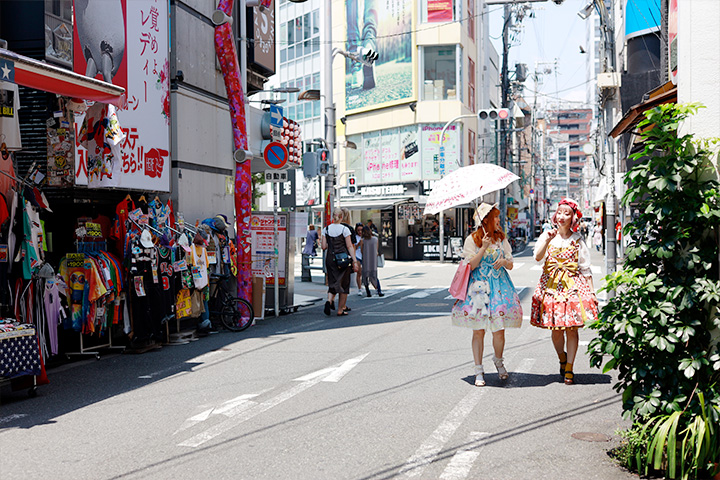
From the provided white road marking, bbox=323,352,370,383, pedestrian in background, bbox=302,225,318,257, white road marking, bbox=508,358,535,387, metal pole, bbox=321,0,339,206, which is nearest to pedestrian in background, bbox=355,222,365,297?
metal pole, bbox=321,0,339,206

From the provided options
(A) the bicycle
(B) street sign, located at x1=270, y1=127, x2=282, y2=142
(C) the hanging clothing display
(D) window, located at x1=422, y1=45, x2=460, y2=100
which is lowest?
(A) the bicycle

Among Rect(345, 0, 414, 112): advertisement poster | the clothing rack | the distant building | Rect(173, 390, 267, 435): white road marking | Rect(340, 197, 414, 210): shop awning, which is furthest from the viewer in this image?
the distant building

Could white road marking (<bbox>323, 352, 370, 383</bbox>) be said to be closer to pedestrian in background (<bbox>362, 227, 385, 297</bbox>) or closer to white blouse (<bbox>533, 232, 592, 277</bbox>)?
white blouse (<bbox>533, 232, 592, 277</bbox>)

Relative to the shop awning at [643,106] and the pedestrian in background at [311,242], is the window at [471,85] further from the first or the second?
the shop awning at [643,106]

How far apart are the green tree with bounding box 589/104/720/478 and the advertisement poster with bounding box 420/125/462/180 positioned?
3476cm

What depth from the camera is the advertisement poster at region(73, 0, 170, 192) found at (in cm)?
1021

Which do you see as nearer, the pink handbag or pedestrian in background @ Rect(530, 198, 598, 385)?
pedestrian in background @ Rect(530, 198, 598, 385)

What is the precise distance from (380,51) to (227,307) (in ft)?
105

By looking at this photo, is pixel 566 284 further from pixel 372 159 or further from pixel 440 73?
pixel 372 159

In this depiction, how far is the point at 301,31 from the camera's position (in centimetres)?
4844

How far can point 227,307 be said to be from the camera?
12289 mm

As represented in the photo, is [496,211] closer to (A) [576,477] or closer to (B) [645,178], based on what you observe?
(B) [645,178]

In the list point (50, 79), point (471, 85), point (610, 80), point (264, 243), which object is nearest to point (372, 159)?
point (471, 85)

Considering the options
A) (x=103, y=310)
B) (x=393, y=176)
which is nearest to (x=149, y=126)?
(x=103, y=310)
